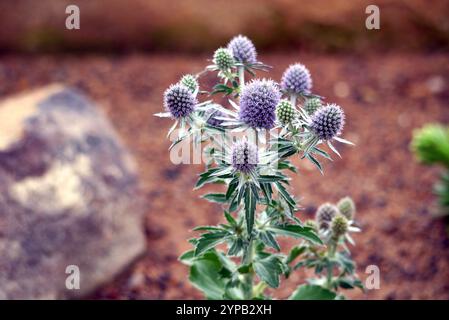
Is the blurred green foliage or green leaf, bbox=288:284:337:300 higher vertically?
the blurred green foliage

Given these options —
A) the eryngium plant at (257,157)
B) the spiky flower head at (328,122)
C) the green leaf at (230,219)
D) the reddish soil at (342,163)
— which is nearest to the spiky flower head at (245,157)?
the eryngium plant at (257,157)

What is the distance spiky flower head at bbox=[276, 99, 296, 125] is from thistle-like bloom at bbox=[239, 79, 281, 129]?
0.8 inches

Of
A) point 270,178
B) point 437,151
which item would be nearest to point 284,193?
point 270,178

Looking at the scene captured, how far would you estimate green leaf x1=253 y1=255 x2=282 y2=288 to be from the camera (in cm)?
250

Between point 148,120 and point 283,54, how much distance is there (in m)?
1.81

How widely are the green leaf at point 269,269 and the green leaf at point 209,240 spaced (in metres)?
0.20

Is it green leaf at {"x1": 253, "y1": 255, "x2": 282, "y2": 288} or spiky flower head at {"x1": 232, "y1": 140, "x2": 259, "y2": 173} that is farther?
green leaf at {"x1": 253, "y1": 255, "x2": 282, "y2": 288}

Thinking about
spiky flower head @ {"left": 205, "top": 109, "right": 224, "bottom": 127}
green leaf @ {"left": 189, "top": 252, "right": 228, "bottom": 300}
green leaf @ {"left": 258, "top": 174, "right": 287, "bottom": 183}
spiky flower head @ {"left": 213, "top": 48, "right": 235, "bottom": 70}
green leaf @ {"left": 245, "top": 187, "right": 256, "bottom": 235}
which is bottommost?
green leaf @ {"left": 189, "top": 252, "right": 228, "bottom": 300}

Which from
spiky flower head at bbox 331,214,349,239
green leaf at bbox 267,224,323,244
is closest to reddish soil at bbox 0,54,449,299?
spiky flower head at bbox 331,214,349,239

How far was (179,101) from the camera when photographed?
2.31 meters

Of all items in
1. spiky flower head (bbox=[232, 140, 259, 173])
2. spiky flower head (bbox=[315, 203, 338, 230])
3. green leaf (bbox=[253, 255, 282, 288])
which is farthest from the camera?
spiky flower head (bbox=[315, 203, 338, 230])

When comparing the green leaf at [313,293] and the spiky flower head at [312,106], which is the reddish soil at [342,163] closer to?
the green leaf at [313,293]

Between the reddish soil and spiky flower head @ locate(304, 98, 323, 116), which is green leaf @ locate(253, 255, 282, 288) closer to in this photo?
spiky flower head @ locate(304, 98, 323, 116)

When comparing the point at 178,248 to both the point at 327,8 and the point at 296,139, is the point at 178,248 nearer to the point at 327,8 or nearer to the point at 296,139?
the point at 296,139
